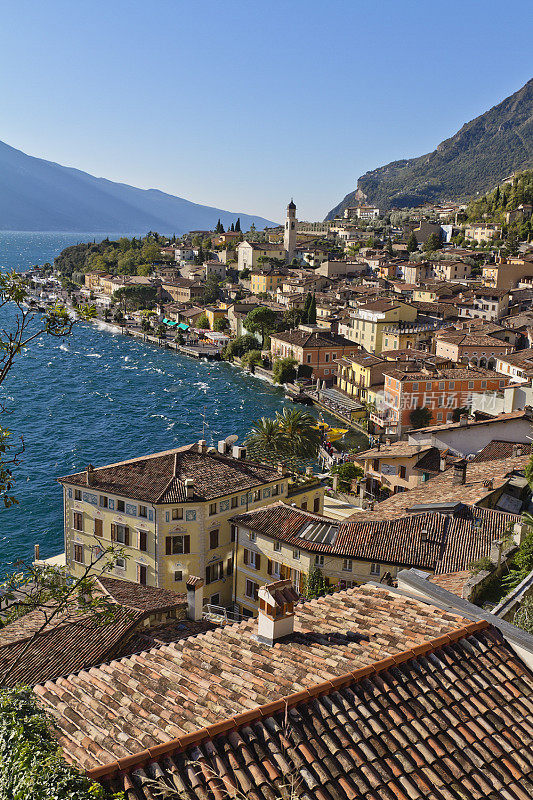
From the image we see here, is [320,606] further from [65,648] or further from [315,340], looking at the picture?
[315,340]

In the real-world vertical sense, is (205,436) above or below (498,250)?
below

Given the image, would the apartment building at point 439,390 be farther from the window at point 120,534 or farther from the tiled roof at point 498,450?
the window at point 120,534

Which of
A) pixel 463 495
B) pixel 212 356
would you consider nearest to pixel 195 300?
pixel 212 356

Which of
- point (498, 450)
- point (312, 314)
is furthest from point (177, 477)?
point (312, 314)

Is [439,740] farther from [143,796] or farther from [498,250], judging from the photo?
[498,250]

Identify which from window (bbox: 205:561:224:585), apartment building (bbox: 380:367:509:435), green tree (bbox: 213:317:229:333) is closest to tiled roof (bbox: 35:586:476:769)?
window (bbox: 205:561:224:585)

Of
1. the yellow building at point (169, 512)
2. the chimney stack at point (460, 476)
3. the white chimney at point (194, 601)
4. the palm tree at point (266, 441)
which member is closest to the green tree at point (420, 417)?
the palm tree at point (266, 441)
